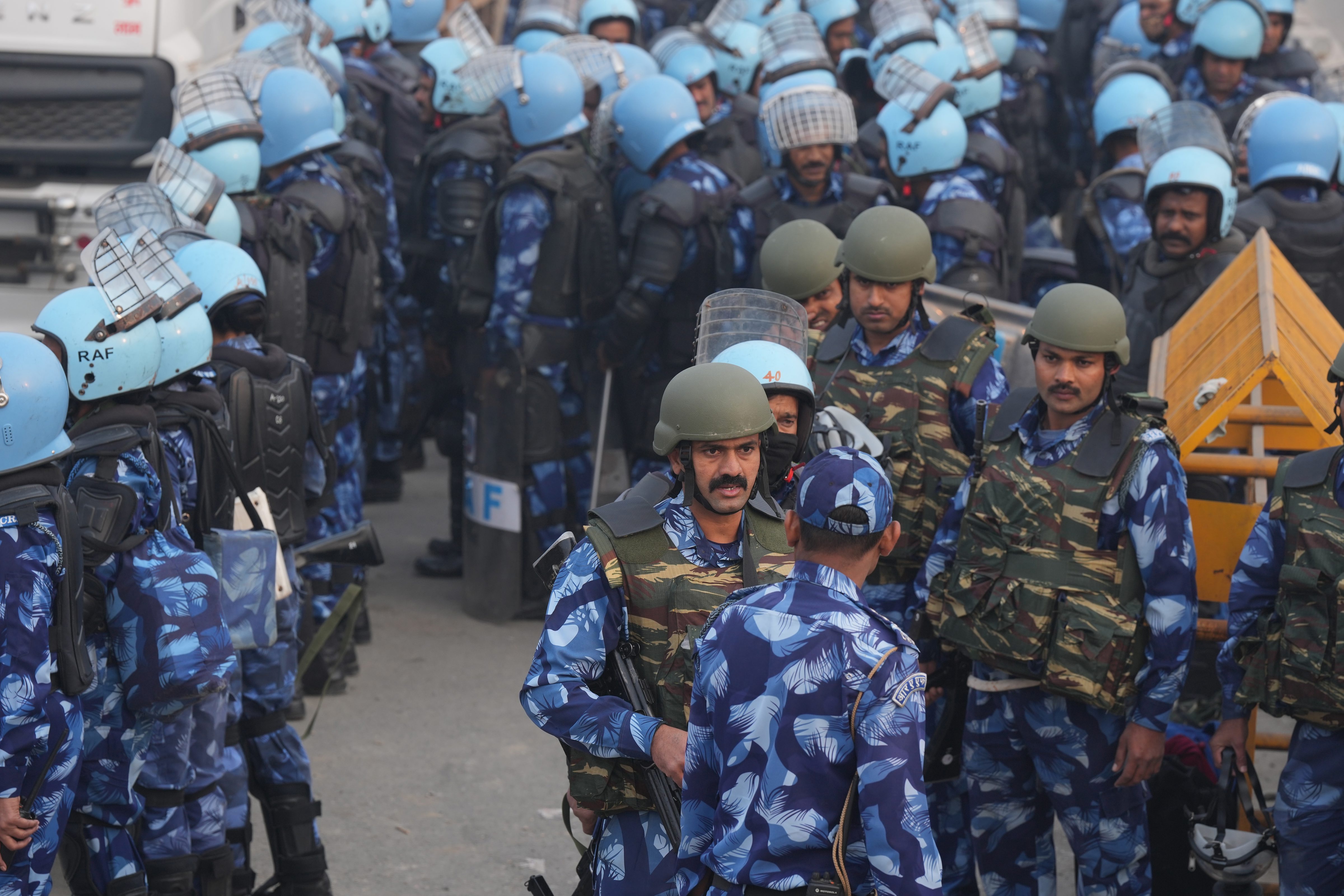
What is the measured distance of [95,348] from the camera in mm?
3740

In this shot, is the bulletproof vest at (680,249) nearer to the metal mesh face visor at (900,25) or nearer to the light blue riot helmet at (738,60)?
the metal mesh face visor at (900,25)

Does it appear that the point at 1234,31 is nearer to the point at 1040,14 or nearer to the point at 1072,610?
the point at 1040,14

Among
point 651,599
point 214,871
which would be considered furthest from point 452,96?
point 651,599

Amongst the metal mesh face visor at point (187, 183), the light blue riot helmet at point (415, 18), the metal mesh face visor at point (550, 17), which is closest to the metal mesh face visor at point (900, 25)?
the metal mesh face visor at point (550, 17)

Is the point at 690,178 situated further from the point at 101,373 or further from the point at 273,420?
the point at 101,373

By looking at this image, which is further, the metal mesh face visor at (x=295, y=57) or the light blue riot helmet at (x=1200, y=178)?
the metal mesh face visor at (x=295, y=57)

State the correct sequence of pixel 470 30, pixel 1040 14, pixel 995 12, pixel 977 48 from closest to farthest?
pixel 977 48
pixel 470 30
pixel 995 12
pixel 1040 14

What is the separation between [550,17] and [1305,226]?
5.90m

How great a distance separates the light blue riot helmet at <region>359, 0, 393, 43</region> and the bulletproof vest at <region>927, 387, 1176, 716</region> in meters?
7.53

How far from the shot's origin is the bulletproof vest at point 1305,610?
11.6ft

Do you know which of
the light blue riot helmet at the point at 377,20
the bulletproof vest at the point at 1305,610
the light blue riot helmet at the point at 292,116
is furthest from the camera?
the light blue riot helmet at the point at 377,20

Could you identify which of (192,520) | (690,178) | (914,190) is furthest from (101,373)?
(914,190)

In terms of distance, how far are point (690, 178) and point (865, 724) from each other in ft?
16.6

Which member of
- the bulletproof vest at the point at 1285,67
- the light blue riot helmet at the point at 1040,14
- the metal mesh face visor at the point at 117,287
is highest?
the light blue riot helmet at the point at 1040,14
